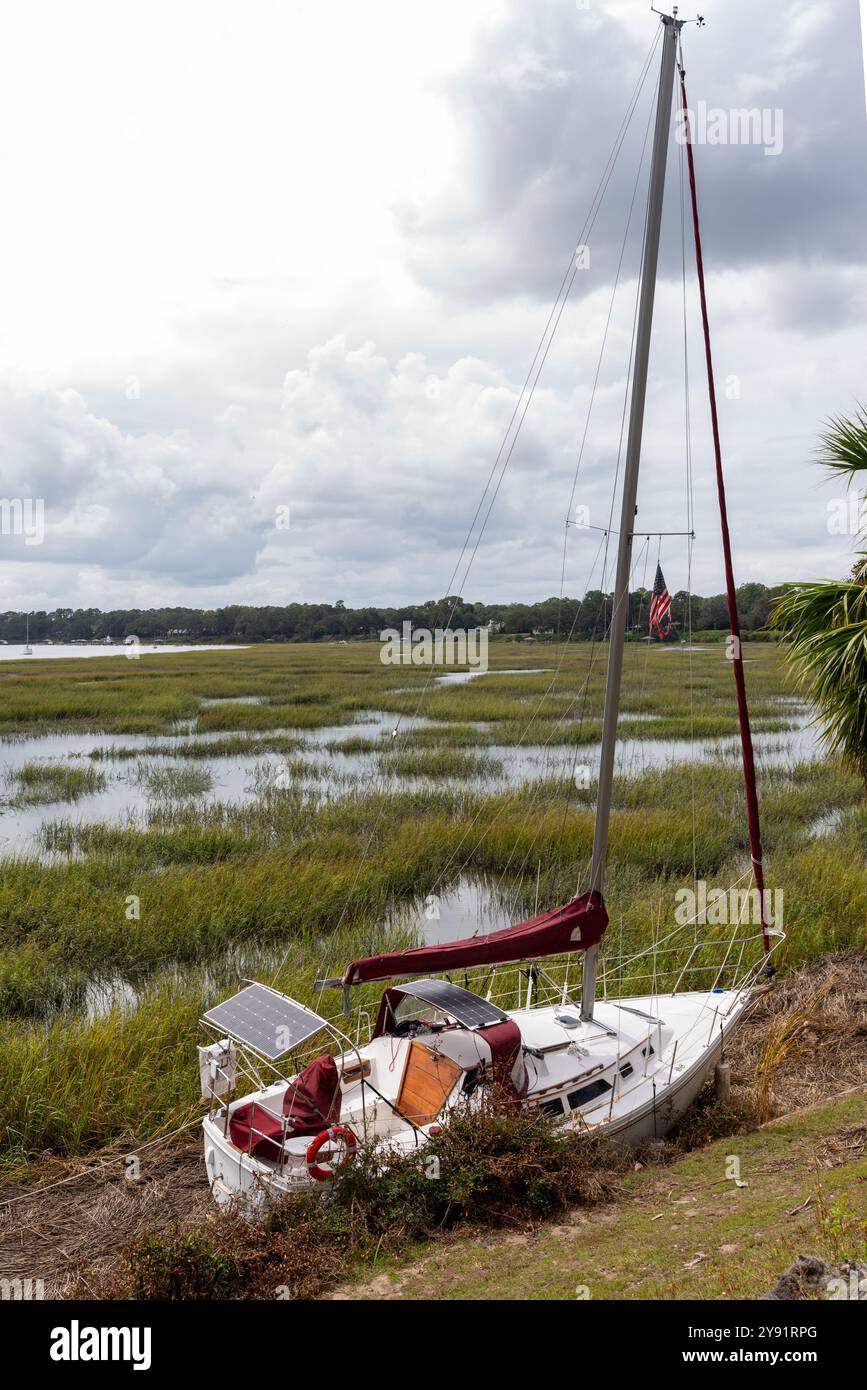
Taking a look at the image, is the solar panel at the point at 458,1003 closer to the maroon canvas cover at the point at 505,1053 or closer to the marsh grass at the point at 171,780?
the maroon canvas cover at the point at 505,1053

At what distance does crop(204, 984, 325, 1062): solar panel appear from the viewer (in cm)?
834

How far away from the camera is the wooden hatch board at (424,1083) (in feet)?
29.1

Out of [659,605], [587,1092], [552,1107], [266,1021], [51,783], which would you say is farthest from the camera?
[51,783]

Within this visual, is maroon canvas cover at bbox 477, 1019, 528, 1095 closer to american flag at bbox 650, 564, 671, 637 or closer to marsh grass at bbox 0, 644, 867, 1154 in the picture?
marsh grass at bbox 0, 644, 867, 1154

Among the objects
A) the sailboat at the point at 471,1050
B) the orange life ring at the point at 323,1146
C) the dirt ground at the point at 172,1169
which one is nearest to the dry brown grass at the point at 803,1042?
the dirt ground at the point at 172,1169

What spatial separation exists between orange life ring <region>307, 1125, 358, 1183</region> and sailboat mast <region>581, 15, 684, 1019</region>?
3.52m

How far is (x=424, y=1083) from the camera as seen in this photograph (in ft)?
30.1

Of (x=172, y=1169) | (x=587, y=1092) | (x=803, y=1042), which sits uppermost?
(x=587, y=1092)

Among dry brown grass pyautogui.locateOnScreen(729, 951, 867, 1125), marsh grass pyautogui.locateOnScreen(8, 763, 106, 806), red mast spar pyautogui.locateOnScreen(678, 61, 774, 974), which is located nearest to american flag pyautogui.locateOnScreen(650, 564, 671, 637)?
red mast spar pyautogui.locateOnScreen(678, 61, 774, 974)

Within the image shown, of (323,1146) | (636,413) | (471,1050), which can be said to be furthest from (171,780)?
(636,413)

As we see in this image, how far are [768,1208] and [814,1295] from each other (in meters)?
2.40

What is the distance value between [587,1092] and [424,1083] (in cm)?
174

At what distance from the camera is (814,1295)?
529cm

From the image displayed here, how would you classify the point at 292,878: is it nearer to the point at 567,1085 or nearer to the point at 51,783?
the point at 567,1085
